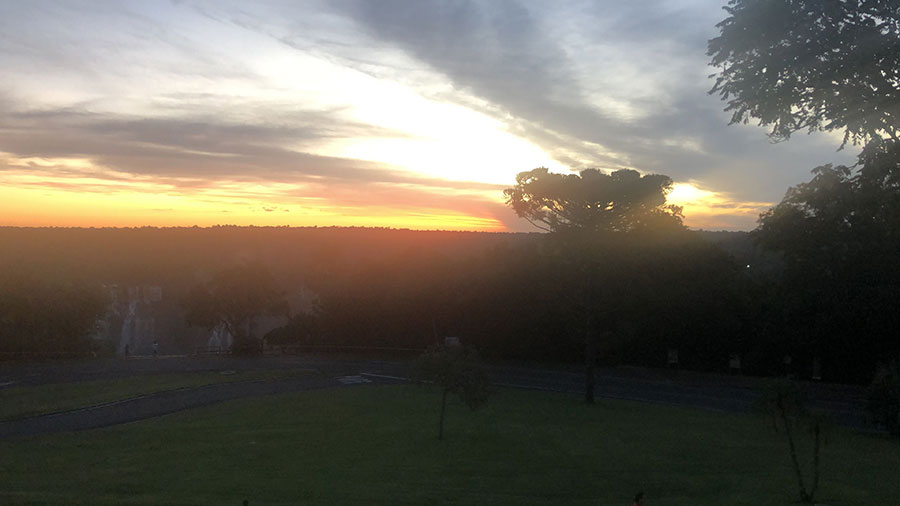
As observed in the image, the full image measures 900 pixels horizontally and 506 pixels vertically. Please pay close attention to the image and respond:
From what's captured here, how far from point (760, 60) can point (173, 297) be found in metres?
106

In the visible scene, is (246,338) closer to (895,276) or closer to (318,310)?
(318,310)

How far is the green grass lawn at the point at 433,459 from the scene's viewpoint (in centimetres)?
1814

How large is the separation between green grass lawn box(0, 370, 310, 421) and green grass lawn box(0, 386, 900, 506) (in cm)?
668

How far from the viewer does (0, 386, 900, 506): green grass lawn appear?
18141 mm

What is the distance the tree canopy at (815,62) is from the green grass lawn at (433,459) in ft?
28.5

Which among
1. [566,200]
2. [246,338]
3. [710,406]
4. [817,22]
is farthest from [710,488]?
[246,338]

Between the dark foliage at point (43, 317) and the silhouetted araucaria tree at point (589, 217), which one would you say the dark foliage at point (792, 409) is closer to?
the silhouetted araucaria tree at point (589, 217)

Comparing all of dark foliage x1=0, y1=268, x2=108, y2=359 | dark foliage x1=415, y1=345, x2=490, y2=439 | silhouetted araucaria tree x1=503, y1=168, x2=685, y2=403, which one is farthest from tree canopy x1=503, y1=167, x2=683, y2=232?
dark foliage x1=0, y1=268, x2=108, y2=359

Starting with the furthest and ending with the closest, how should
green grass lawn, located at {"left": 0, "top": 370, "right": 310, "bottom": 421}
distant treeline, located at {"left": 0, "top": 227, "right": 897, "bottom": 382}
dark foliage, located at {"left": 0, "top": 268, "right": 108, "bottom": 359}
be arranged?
dark foliage, located at {"left": 0, "top": 268, "right": 108, "bottom": 359}
distant treeline, located at {"left": 0, "top": 227, "right": 897, "bottom": 382}
green grass lawn, located at {"left": 0, "top": 370, "right": 310, "bottom": 421}

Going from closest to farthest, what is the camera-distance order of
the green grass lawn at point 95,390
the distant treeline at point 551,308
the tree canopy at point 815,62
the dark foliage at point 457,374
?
the tree canopy at point 815,62 < the dark foliage at point 457,374 < the green grass lawn at point 95,390 < the distant treeline at point 551,308

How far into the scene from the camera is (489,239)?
461 feet

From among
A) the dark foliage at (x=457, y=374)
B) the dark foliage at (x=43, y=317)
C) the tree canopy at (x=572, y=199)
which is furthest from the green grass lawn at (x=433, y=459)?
the dark foliage at (x=43, y=317)

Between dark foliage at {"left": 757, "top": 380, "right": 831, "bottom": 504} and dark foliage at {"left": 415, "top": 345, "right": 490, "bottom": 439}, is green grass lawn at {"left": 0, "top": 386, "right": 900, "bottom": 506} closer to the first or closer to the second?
dark foliage at {"left": 415, "top": 345, "right": 490, "bottom": 439}

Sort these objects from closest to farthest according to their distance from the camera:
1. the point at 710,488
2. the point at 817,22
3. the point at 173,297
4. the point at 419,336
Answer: the point at 817,22 < the point at 710,488 < the point at 419,336 < the point at 173,297
